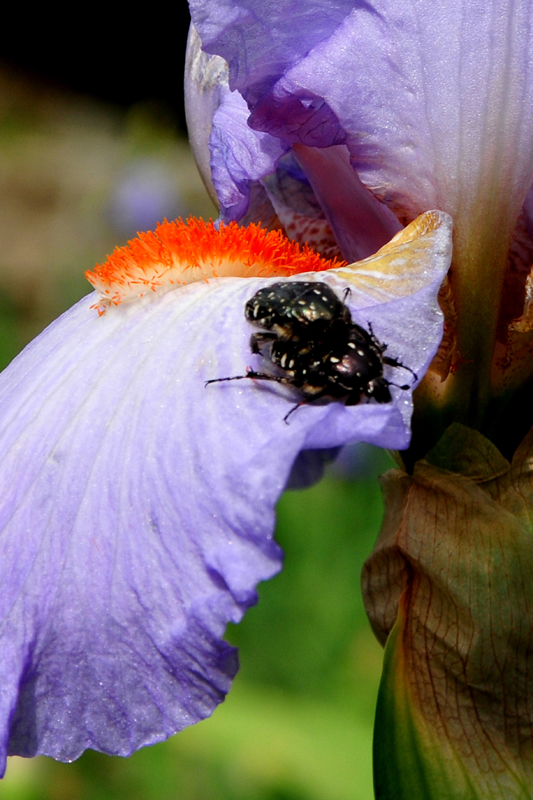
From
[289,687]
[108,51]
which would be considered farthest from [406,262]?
[108,51]

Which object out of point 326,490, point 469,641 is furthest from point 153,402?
point 326,490

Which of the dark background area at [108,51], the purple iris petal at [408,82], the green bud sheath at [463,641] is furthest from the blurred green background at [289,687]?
the dark background area at [108,51]

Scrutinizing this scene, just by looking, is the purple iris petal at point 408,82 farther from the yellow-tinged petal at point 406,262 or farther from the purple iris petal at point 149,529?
the purple iris petal at point 149,529

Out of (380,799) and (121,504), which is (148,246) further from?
(380,799)

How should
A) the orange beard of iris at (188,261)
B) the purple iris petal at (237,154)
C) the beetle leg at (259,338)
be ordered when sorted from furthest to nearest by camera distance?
1. the purple iris petal at (237,154)
2. the orange beard of iris at (188,261)
3. the beetle leg at (259,338)

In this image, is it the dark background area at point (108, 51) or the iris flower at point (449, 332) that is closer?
the iris flower at point (449, 332)

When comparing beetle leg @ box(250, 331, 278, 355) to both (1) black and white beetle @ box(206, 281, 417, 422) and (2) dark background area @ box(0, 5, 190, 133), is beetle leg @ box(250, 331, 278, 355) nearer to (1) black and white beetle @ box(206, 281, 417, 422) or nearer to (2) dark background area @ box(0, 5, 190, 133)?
(1) black and white beetle @ box(206, 281, 417, 422)

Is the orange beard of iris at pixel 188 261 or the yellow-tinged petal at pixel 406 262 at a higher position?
the orange beard of iris at pixel 188 261
